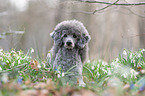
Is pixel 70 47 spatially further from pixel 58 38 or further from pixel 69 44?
pixel 58 38

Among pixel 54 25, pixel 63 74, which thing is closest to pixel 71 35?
pixel 63 74

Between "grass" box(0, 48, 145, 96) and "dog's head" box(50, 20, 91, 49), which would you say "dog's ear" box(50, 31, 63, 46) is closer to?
"dog's head" box(50, 20, 91, 49)

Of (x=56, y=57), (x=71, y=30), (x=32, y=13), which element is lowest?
(x=56, y=57)

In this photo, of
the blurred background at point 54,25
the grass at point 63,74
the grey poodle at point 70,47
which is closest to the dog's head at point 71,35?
the grey poodle at point 70,47

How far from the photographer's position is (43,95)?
1604 mm

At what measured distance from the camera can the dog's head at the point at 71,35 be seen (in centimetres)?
311

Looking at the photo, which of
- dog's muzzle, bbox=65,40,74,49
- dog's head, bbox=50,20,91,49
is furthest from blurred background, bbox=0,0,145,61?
dog's muzzle, bbox=65,40,74,49

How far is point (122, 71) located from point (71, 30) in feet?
4.09

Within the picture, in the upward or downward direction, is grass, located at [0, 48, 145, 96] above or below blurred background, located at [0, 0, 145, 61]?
below

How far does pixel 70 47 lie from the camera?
10.1 ft

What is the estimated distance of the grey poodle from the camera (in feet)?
10.2

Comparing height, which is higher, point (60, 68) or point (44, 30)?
point (44, 30)

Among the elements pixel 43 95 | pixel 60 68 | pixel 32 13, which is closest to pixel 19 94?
pixel 43 95

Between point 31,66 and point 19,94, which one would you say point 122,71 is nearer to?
point 31,66
